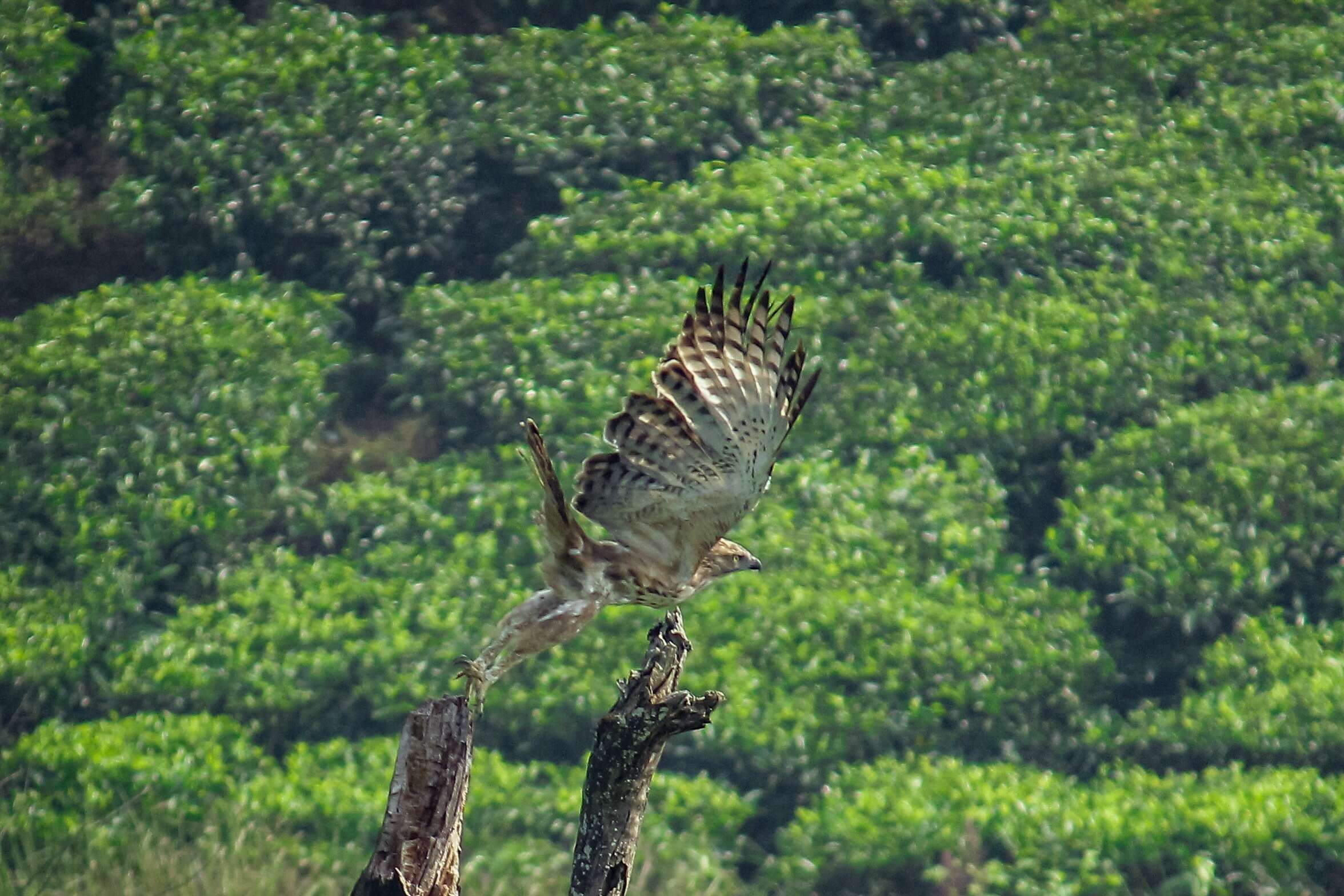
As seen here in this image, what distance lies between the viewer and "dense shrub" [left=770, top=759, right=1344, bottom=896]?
7727 millimetres

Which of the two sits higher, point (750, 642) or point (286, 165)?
point (286, 165)

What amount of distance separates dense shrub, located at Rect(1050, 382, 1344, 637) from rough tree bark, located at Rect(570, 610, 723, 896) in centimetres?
599

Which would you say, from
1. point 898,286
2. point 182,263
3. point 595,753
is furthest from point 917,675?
point 182,263

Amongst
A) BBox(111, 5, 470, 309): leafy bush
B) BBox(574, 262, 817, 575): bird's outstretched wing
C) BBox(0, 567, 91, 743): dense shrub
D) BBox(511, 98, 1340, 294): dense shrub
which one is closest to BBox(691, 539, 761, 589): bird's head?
BBox(574, 262, 817, 575): bird's outstretched wing

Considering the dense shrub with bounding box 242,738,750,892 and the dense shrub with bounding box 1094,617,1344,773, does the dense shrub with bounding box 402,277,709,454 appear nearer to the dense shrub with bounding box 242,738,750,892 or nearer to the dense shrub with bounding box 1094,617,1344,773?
the dense shrub with bounding box 242,738,750,892

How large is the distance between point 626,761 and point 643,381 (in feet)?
19.3

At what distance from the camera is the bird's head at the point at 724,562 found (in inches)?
184

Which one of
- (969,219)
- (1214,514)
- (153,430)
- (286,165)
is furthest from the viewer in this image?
(286,165)

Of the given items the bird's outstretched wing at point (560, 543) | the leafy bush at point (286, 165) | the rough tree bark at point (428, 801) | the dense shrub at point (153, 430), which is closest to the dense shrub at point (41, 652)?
the dense shrub at point (153, 430)

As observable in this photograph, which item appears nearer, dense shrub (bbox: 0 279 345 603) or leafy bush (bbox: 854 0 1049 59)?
dense shrub (bbox: 0 279 345 603)

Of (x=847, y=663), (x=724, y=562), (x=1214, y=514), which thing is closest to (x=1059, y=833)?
(x=847, y=663)

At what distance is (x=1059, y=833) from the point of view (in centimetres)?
801

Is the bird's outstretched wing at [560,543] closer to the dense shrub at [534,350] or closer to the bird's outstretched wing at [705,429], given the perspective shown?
the bird's outstretched wing at [705,429]

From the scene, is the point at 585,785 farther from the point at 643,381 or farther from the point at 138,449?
the point at 138,449
